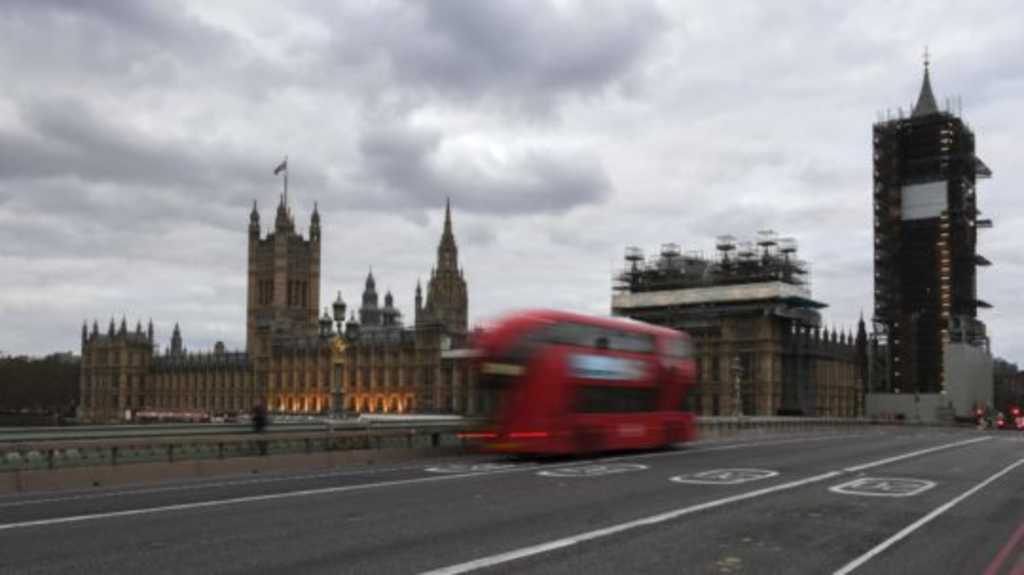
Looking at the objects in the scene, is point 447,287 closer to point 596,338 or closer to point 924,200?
point 924,200

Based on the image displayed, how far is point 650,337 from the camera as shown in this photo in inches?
1256

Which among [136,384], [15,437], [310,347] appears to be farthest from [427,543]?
[136,384]

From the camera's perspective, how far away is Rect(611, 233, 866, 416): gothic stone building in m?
Result: 115

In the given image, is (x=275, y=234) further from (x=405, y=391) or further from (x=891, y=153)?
(x=891, y=153)

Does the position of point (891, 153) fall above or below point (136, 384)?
above

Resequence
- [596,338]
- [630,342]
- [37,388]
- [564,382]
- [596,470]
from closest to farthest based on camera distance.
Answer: [596,470], [564,382], [596,338], [630,342], [37,388]

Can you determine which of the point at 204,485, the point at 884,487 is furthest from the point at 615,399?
the point at 204,485

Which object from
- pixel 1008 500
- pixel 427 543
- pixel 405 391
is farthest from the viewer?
pixel 405 391

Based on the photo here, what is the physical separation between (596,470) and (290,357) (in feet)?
459

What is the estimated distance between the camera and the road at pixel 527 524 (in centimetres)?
1162

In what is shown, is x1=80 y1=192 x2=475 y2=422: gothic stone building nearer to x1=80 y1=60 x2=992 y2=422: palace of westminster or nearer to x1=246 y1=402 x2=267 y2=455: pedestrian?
x1=80 y1=60 x2=992 y2=422: palace of westminster

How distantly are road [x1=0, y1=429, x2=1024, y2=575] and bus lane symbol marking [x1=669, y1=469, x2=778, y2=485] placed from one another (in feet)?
0.29

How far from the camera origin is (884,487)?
72.0 ft

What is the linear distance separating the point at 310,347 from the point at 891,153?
89784mm
